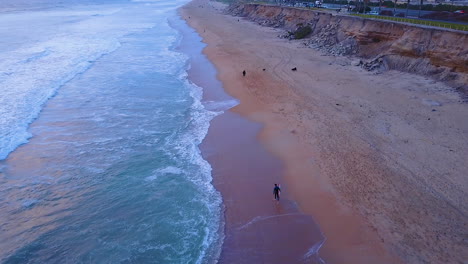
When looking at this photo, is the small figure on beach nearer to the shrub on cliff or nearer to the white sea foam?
the white sea foam

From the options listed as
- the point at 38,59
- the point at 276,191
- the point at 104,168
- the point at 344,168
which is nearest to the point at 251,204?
the point at 276,191

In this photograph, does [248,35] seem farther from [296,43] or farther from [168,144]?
[168,144]

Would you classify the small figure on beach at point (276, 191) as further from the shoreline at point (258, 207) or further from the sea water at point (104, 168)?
the sea water at point (104, 168)

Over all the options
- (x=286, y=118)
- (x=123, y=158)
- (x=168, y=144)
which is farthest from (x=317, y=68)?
(x=123, y=158)

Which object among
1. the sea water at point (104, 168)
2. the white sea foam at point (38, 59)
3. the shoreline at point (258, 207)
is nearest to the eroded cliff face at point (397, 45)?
the shoreline at point (258, 207)

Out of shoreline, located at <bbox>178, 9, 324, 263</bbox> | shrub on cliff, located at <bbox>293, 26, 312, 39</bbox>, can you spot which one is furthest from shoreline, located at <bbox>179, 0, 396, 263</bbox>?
shrub on cliff, located at <bbox>293, 26, 312, 39</bbox>

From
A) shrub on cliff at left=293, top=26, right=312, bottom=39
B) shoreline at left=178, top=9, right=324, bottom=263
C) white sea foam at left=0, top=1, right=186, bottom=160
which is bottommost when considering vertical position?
shoreline at left=178, top=9, right=324, bottom=263

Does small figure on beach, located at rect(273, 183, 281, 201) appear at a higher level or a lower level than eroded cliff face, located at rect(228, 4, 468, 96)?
lower
